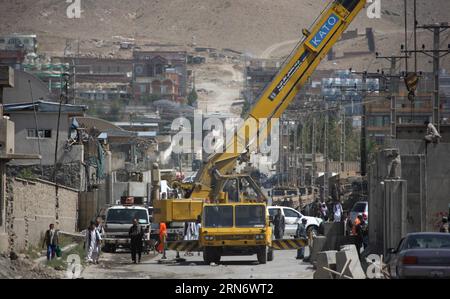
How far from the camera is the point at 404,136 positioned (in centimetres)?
4191

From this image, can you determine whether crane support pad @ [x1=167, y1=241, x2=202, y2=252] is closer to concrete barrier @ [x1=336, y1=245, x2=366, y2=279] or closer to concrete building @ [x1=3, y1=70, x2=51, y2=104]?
concrete barrier @ [x1=336, y1=245, x2=366, y2=279]

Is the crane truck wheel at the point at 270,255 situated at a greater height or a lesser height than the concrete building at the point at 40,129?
lesser

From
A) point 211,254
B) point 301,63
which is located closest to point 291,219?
point 301,63

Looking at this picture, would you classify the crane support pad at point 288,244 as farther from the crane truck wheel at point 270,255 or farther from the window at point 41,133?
the window at point 41,133

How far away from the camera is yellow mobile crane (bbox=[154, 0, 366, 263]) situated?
33.2 metres

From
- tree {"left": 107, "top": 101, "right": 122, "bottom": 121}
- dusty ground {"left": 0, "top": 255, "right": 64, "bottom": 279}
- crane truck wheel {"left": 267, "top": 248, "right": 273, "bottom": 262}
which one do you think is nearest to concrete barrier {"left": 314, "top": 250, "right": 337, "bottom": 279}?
dusty ground {"left": 0, "top": 255, "right": 64, "bottom": 279}

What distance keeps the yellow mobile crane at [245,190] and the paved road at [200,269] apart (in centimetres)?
51

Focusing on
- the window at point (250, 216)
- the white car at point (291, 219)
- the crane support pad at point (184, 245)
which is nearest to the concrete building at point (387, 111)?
the white car at point (291, 219)

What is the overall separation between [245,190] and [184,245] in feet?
15.5

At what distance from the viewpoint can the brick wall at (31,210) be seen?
107 ft
